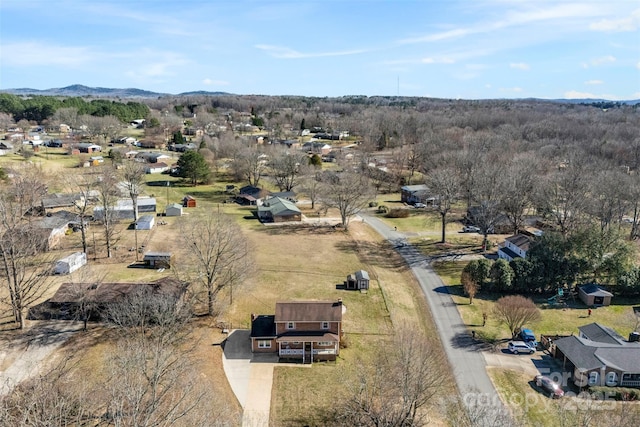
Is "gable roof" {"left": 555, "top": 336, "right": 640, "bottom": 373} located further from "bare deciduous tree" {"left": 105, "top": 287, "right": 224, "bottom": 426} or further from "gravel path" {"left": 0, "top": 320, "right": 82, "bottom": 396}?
"gravel path" {"left": 0, "top": 320, "right": 82, "bottom": 396}

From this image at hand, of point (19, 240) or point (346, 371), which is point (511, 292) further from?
point (19, 240)

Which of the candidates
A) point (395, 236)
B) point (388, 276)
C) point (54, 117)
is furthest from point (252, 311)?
point (54, 117)

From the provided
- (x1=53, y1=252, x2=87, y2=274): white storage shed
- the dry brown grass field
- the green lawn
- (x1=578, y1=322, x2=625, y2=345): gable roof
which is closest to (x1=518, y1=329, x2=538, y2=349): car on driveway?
the green lawn

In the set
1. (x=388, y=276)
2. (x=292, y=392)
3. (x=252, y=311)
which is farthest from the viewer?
(x=388, y=276)

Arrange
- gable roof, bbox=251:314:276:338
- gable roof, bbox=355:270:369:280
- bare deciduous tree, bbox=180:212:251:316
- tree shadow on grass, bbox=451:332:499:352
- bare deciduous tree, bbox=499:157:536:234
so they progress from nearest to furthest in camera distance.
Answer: gable roof, bbox=251:314:276:338 < tree shadow on grass, bbox=451:332:499:352 < bare deciduous tree, bbox=180:212:251:316 < gable roof, bbox=355:270:369:280 < bare deciduous tree, bbox=499:157:536:234

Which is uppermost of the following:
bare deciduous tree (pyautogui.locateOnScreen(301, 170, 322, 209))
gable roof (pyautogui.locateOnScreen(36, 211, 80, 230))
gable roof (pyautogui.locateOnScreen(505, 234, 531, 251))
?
bare deciduous tree (pyautogui.locateOnScreen(301, 170, 322, 209))

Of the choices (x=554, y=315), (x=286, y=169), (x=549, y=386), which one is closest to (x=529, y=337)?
(x=549, y=386)

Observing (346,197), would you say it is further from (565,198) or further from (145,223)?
(565,198)

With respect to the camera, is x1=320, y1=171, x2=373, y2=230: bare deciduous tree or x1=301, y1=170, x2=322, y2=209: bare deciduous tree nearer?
x1=320, y1=171, x2=373, y2=230: bare deciduous tree
